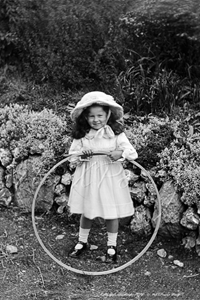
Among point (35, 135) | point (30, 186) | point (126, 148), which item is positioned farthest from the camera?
point (35, 135)

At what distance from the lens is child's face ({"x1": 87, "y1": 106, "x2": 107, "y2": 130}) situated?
12.2 feet

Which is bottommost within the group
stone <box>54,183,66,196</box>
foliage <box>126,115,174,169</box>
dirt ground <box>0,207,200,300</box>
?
dirt ground <box>0,207,200,300</box>

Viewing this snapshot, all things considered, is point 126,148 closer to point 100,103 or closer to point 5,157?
point 100,103

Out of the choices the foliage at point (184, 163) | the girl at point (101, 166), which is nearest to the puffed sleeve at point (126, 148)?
the girl at point (101, 166)

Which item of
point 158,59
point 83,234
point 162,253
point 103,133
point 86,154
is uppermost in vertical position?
point 158,59

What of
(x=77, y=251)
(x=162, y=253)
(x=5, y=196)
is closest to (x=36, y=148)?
(x=5, y=196)

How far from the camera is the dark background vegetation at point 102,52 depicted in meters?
5.25

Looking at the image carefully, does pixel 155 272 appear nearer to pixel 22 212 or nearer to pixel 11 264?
pixel 11 264

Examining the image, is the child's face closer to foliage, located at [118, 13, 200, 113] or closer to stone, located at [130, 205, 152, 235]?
stone, located at [130, 205, 152, 235]

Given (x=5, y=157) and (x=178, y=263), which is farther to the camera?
(x=5, y=157)

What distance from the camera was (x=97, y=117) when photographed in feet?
12.2

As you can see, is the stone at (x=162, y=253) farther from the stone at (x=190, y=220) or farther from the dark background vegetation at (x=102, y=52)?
the dark background vegetation at (x=102, y=52)

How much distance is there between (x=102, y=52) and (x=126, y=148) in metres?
2.23

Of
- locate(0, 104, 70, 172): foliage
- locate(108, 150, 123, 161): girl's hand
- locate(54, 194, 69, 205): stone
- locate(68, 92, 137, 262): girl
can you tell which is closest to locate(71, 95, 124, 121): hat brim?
locate(68, 92, 137, 262): girl
